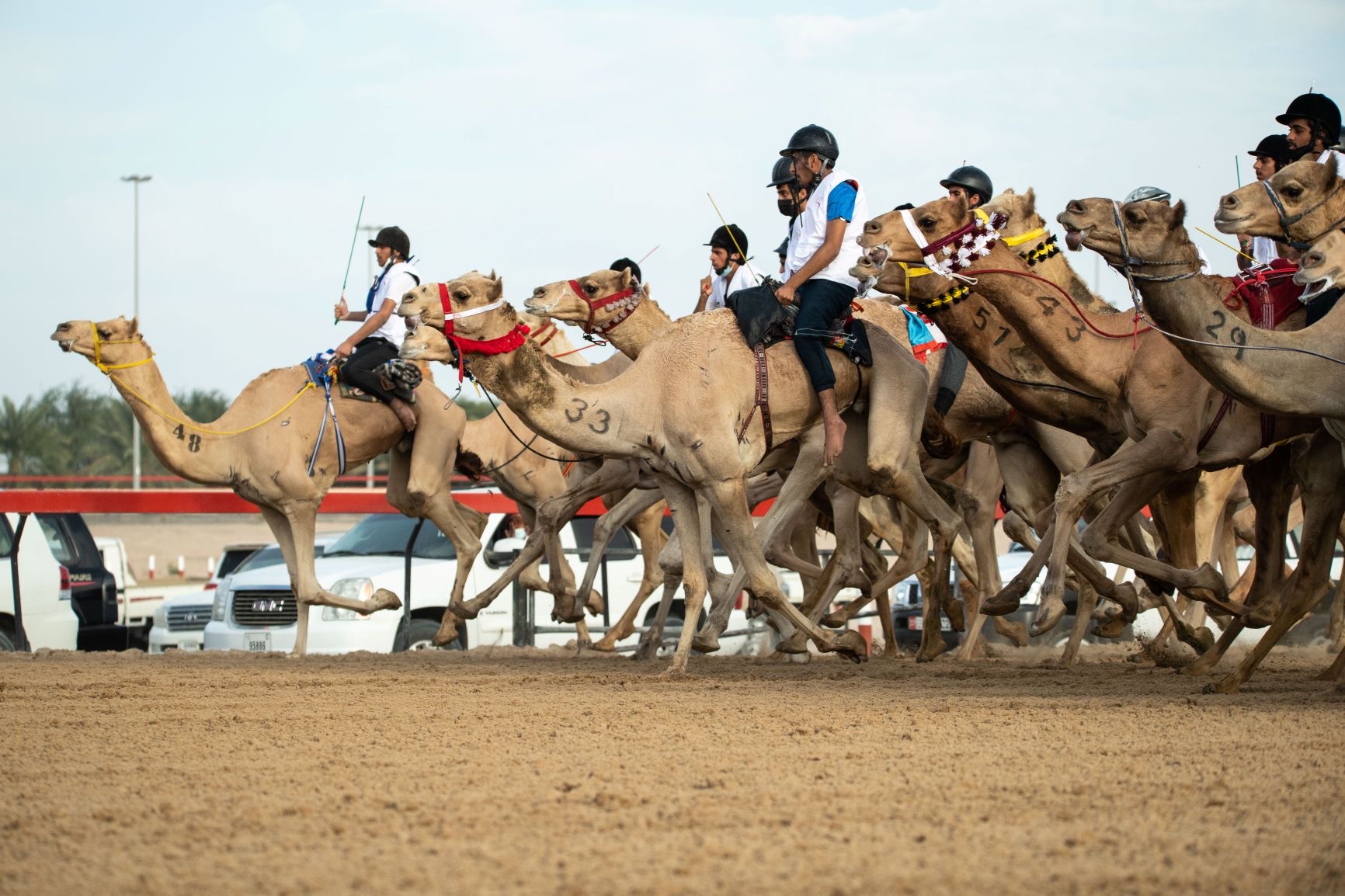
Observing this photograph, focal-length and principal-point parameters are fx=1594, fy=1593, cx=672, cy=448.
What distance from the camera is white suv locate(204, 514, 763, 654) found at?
1495 cm

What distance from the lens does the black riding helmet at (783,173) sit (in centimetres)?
1119

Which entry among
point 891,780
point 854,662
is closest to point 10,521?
point 854,662

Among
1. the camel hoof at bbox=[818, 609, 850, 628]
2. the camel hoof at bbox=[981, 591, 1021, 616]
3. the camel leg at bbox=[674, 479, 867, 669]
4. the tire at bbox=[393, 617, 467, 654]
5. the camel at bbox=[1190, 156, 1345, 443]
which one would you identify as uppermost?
the camel at bbox=[1190, 156, 1345, 443]

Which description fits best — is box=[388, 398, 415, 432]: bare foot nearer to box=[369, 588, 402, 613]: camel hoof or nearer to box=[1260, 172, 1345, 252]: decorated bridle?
box=[369, 588, 402, 613]: camel hoof

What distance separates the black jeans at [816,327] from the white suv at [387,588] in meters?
6.03

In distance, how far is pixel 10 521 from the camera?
50.0 ft

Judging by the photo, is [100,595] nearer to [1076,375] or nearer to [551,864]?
[1076,375]

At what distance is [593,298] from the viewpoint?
11.3m

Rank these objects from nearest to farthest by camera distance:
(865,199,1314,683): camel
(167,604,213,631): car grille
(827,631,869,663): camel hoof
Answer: (865,199,1314,683): camel
(827,631,869,663): camel hoof
(167,604,213,631): car grille

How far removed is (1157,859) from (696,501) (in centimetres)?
598

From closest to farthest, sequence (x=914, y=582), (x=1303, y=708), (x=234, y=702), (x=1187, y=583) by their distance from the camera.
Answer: (x=1303, y=708) < (x=234, y=702) < (x=1187, y=583) < (x=914, y=582)

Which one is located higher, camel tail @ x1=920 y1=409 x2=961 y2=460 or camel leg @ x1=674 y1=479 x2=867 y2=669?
camel tail @ x1=920 y1=409 x2=961 y2=460

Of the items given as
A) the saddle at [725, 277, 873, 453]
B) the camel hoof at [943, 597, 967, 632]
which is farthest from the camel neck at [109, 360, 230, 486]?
the camel hoof at [943, 597, 967, 632]

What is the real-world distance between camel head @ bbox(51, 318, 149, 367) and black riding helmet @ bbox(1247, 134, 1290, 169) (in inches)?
354
